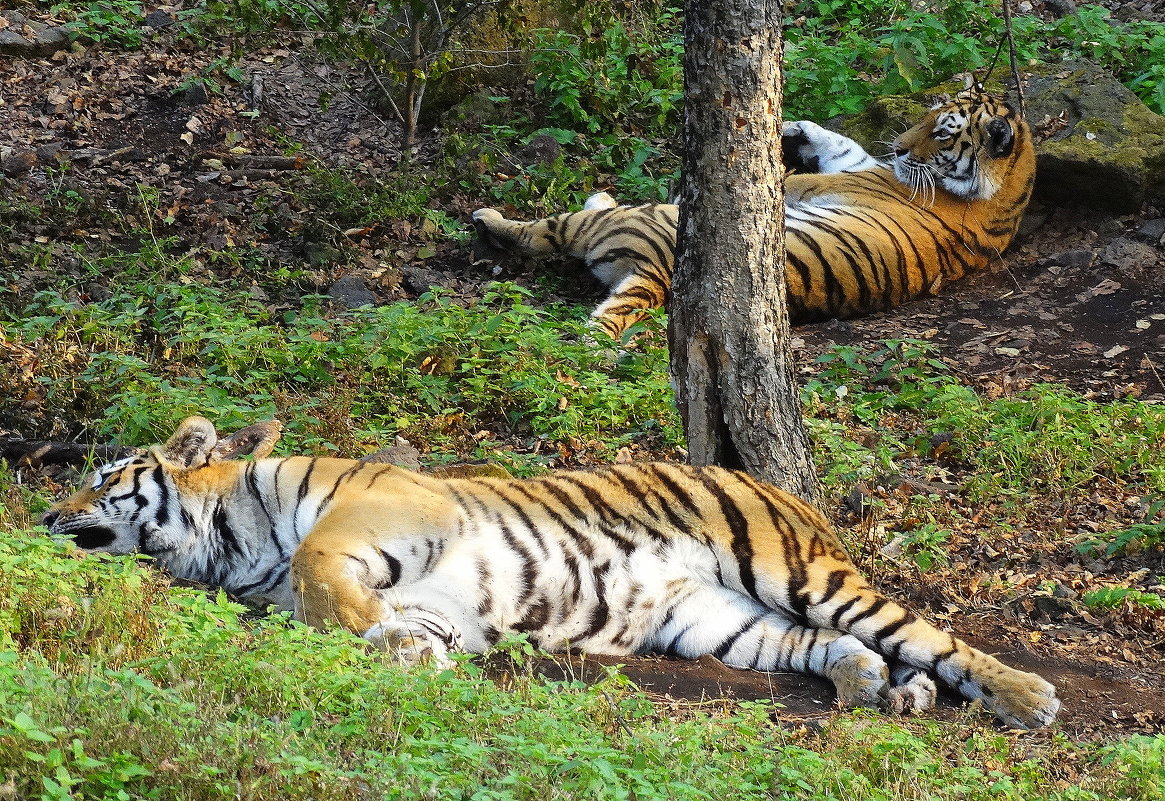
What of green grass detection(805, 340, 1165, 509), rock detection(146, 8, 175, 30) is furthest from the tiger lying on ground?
rock detection(146, 8, 175, 30)

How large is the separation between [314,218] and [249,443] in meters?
3.52

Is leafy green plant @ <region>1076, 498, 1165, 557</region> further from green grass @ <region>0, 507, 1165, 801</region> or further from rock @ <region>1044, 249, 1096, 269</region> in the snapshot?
rock @ <region>1044, 249, 1096, 269</region>

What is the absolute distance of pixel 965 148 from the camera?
28.5ft

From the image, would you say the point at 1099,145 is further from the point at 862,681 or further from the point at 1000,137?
the point at 862,681

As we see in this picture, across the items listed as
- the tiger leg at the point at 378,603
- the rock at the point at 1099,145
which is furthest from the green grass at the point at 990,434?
the rock at the point at 1099,145

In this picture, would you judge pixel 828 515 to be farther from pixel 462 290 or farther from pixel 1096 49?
pixel 1096 49

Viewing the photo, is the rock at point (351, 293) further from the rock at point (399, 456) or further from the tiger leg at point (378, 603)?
the tiger leg at point (378, 603)

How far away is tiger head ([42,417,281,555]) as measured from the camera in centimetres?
456

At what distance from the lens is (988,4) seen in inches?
390

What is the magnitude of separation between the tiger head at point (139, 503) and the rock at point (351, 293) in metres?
2.81

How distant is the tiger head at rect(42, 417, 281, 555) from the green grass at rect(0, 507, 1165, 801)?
49cm

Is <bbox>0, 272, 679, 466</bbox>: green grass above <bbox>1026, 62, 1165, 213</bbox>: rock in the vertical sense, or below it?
below

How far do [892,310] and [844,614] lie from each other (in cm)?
404

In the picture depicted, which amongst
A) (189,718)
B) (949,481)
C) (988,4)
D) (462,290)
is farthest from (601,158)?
(189,718)
